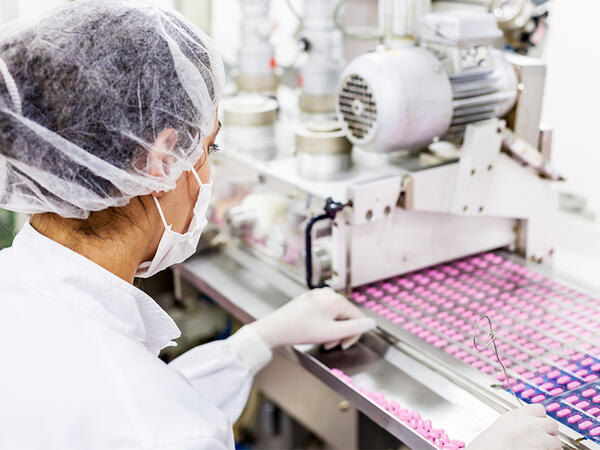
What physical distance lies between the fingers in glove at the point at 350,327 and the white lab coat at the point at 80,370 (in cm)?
42

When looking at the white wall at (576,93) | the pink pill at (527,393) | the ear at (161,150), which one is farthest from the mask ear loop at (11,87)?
the white wall at (576,93)

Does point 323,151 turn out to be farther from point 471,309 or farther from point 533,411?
point 533,411

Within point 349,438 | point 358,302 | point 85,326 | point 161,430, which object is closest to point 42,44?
point 85,326

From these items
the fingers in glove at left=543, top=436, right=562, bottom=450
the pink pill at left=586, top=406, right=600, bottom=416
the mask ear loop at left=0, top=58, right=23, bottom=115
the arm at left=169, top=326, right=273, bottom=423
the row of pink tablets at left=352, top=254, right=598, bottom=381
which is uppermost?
the mask ear loop at left=0, top=58, right=23, bottom=115

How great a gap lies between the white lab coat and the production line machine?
1.36 ft

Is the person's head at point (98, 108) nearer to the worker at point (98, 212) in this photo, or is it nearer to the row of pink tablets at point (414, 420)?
the worker at point (98, 212)

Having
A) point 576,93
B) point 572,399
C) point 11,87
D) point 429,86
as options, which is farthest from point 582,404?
point 576,93

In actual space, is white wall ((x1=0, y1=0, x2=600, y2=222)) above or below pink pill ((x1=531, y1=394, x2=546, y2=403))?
above

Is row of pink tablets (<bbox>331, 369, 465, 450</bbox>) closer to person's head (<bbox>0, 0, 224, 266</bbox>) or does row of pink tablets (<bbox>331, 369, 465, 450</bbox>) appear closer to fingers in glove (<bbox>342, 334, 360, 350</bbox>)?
fingers in glove (<bbox>342, 334, 360, 350</bbox>)

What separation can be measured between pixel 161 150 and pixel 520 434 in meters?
0.63

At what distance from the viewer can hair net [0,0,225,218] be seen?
34.9 inches

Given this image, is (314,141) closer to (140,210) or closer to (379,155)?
(379,155)

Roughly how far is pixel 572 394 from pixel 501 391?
0.36ft

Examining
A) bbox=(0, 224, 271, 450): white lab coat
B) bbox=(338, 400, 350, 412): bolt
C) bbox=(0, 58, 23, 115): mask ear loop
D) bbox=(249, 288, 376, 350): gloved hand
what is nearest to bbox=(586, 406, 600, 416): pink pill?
bbox=(249, 288, 376, 350): gloved hand
